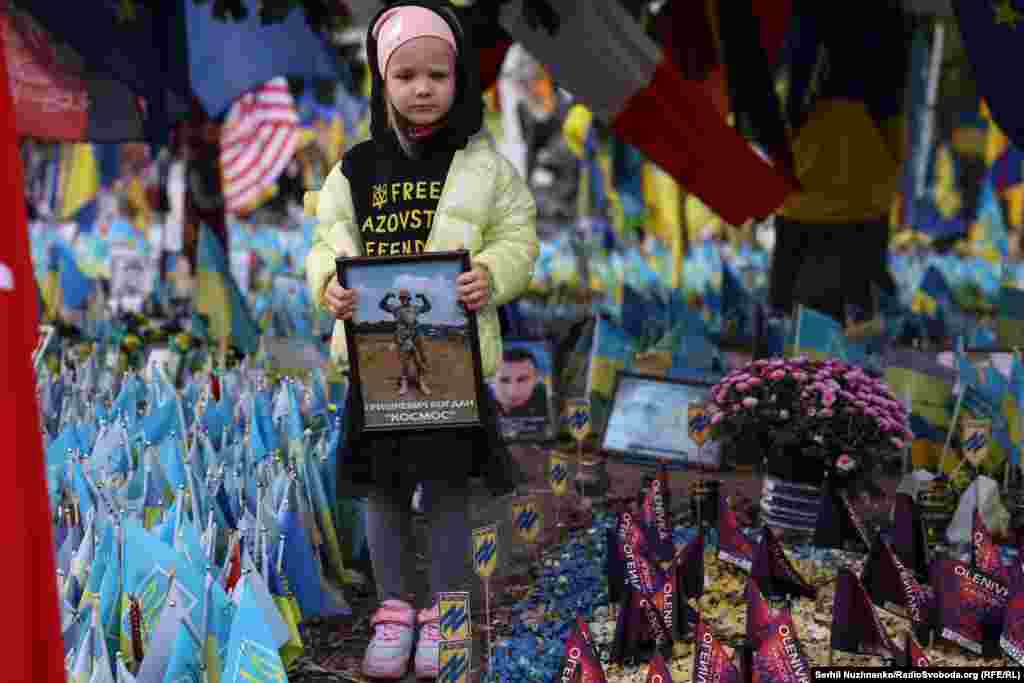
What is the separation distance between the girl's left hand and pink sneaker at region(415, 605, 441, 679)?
0.87 m

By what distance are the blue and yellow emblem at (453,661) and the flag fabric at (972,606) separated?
1504mm

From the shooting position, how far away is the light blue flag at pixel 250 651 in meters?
2.91

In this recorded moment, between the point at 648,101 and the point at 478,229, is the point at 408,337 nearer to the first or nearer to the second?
the point at 478,229

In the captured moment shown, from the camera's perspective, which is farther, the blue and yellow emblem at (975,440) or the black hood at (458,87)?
the blue and yellow emblem at (975,440)

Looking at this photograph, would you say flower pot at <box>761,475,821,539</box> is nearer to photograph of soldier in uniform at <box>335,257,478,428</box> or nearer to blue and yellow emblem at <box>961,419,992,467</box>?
blue and yellow emblem at <box>961,419,992,467</box>

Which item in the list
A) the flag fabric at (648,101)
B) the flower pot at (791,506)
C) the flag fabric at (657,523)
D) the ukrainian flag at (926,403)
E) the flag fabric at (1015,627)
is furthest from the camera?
the flag fabric at (648,101)

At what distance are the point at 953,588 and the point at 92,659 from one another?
236 cm

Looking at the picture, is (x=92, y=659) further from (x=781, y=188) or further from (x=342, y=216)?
(x=781, y=188)

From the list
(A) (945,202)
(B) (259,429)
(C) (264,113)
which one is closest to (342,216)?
(B) (259,429)

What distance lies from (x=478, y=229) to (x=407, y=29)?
581 mm

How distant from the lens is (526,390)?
6629 millimetres

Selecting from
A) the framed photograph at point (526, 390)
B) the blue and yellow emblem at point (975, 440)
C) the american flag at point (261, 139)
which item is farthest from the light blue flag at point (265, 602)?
the american flag at point (261, 139)

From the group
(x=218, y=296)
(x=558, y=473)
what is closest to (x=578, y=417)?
(x=558, y=473)

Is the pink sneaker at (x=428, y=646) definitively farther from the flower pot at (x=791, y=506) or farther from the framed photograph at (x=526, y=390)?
the framed photograph at (x=526, y=390)
